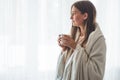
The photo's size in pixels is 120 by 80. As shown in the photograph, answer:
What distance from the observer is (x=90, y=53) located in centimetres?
139

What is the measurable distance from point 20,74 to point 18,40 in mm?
326

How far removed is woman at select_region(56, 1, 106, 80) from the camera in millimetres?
1370

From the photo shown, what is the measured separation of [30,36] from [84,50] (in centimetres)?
90

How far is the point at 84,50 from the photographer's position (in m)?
1.40

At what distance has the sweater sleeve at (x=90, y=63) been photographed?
1.37 meters

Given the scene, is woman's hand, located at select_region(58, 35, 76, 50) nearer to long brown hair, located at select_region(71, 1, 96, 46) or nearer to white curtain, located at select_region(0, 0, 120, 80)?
long brown hair, located at select_region(71, 1, 96, 46)

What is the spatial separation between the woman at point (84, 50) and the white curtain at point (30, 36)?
0.69 metres

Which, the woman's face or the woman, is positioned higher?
the woman's face

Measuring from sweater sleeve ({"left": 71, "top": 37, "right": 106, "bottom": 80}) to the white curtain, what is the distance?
0.88m

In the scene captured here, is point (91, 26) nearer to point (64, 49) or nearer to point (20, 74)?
point (64, 49)

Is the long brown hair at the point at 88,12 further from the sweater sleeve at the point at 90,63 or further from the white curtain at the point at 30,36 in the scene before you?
the white curtain at the point at 30,36

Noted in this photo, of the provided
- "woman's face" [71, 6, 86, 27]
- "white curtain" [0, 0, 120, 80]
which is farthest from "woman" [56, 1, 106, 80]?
"white curtain" [0, 0, 120, 80]

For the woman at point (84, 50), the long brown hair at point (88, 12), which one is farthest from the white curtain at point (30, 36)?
the long brown hair at point (88, 12)

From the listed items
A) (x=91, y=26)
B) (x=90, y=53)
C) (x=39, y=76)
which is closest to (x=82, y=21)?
(x=91, y=26)
